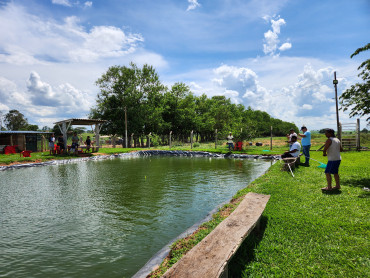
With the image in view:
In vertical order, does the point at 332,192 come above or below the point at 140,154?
above

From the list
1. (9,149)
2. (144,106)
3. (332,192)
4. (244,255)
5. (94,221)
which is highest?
(144,106)

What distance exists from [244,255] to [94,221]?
3.87 m

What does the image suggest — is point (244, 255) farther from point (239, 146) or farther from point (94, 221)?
point (239, 146)

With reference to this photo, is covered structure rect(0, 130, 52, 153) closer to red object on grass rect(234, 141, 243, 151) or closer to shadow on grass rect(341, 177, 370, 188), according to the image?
red object on grass rect(234, 141, 243, 151)

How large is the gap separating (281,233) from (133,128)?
35465mm

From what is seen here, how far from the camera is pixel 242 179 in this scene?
34.9 ft

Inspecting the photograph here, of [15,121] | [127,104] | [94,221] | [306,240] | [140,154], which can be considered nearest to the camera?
[306,240]

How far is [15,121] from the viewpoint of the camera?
61.4 meters

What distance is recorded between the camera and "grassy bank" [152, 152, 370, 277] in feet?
10.2

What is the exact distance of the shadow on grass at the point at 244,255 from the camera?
125 inches

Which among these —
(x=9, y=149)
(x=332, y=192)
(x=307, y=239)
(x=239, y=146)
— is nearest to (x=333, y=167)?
(x=332, y=192)

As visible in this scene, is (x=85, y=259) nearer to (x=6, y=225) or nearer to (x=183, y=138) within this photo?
(x=6, y=225)

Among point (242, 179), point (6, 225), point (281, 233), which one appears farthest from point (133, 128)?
point (281, 233)

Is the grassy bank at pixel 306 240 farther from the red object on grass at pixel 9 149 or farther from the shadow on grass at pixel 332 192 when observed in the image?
the red object on grass at pixel 9 149
